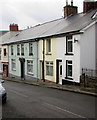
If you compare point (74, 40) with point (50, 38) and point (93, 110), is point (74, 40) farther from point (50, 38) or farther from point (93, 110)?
point (93, 110)

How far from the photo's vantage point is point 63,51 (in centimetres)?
2052

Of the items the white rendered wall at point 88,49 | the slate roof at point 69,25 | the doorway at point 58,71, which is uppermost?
→ the slate roof at point 69,25

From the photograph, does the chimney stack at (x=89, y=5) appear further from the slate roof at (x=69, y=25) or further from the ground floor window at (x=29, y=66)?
the ground floor window at (x=29, y=66)

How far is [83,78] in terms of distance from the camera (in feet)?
57.1

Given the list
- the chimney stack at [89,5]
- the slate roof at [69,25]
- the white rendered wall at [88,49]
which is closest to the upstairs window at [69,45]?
the slate roof at [69,25]

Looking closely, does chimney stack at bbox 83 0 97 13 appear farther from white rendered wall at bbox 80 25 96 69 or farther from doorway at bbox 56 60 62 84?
doorway at bbox 56 60 62 84

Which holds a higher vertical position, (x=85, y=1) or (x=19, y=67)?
(x=85, y=1)

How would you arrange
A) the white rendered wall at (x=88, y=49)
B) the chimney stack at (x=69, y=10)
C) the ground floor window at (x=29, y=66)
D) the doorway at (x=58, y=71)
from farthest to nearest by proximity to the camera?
the ground floor window at (x=29, y=66), the chimney stack at (x=69, y=10), the doorway at (x=58, y=71), the white rendered wall at (x=88, y=49)

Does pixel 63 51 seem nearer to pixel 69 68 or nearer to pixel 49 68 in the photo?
pixel 69 68

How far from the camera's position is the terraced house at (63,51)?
18.4 metres

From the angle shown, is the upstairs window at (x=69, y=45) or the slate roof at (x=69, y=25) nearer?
the slate roof at (x=69, y=25)

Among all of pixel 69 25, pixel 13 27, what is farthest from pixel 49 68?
pixel 13 27

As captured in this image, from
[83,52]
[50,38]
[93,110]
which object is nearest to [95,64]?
[83,52]

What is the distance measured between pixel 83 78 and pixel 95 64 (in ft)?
7.97
